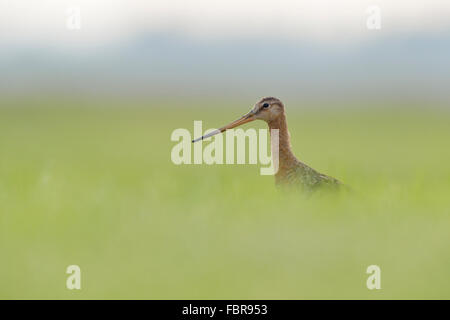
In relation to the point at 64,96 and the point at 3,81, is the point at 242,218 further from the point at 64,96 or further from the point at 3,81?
the point at 3,81

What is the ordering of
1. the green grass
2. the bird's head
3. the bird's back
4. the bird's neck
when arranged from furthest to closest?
1. the bird's head
2. the bird's neck
3. the bird's back
4. the green grass

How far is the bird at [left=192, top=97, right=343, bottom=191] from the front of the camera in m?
9.23

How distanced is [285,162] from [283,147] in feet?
0.67

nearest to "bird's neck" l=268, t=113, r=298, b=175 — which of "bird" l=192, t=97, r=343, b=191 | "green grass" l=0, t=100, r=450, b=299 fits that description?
"bird" l=192, t=97, r=343, b=191

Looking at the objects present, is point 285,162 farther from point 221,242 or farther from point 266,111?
point 221,242

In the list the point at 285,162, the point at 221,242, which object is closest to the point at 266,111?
the point at 285,162

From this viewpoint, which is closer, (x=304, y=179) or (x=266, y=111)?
(x=304, y=179)

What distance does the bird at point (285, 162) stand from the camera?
30.3 ft

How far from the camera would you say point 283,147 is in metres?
9.76

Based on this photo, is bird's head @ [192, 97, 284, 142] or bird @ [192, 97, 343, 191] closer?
bird @ [192, 97, 343, 191]

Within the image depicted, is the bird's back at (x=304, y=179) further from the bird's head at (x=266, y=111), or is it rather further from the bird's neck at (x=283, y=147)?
the bird's head at (x=266, y=111)

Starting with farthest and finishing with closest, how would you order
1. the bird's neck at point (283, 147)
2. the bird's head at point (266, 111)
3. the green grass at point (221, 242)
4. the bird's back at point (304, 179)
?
the bird's head at point (266, 111) < the bird's neck at point (283, 147) < the bird's back at point (304, 179) < the green grass at point (221, 242)

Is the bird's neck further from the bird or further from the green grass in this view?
the green grass

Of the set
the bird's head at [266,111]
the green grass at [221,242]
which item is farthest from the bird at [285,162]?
the green grass at [221,242]
